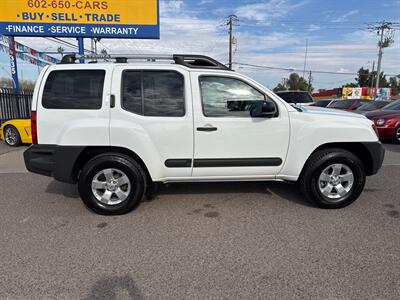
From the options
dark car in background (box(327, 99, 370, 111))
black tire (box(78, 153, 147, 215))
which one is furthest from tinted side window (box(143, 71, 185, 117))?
dark car in background (box(327, 99, 370, 111))

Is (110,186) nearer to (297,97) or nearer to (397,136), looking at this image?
(397,136)

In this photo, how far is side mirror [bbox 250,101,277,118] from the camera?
4.00 m

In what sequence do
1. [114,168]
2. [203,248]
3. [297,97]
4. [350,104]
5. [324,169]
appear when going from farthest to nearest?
[350,104] < [297,97] < [324,169] < [114,168] < [203,248]

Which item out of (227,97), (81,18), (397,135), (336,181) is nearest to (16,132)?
(81,18)

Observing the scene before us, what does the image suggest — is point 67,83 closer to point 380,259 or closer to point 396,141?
point 380,259

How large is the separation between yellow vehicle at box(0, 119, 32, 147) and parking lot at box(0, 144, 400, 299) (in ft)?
16.5

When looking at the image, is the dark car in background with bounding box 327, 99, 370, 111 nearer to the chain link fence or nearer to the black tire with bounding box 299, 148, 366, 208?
the black tire with bounding box 299, 148, 366, 208

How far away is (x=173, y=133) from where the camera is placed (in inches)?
157

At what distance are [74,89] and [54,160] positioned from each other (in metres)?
0.96

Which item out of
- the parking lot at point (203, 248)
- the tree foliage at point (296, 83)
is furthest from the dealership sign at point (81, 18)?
the tree foliage at point (296, 83)

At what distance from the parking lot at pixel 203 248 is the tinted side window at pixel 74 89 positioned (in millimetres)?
1493

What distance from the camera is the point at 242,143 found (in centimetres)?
411

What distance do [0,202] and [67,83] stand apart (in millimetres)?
2237

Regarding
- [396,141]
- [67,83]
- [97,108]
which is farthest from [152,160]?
[396,141]
